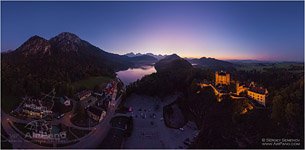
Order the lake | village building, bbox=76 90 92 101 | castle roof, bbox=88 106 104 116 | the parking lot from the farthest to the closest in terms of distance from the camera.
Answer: the lake → village building, bbox=76 90 92 101 → castle roof, bbox=88 106 104 116 → the parking lot

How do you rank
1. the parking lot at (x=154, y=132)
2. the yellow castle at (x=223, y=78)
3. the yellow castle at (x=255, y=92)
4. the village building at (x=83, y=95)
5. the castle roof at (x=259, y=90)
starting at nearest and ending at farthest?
1. the parking lot at (x=154, y=132)
2. the yellow castle at (x=255, y=92)
3. the castle roof at (x=259, y=90)
4. the yellow castle at (x=223, y=78)
5. the village building at (x=83, y=95)

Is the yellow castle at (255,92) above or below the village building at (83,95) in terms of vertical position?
above

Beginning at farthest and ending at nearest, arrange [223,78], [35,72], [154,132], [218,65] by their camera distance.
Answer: [218,65] → [35,72] → [223,78] → [154,132]

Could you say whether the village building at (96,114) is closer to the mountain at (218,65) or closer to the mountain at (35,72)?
the mountain at (35,72)

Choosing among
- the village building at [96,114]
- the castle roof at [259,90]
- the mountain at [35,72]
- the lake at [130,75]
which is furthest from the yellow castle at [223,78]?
the lake at [130,75]

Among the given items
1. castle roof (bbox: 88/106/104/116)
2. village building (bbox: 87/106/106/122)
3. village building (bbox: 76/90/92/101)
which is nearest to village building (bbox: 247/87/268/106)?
village building (bbox: 87/106/106/122)

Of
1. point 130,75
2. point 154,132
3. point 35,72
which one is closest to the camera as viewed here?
point 154,132

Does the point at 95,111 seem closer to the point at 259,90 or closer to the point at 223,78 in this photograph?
the point at 223,78

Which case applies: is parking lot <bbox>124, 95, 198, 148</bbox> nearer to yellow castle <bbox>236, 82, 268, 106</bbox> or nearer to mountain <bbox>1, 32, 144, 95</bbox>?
yellow castle <bbox>236, 82, 268, 106</bbox>

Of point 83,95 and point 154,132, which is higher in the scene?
point 83,95

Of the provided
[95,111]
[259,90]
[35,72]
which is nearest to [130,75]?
[35,72]

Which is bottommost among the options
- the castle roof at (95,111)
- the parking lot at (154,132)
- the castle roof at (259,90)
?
the parking lot at (154,132)

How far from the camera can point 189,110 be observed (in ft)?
102

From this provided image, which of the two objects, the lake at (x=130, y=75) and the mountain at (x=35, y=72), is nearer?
the mountain at (x=35, y=72)
